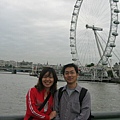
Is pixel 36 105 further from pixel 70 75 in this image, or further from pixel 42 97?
pixel 70 75

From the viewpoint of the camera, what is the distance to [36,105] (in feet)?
5.46

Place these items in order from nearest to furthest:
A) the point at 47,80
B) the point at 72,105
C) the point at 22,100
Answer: the point at 72,105, the point at 47,80, the point at 22,100

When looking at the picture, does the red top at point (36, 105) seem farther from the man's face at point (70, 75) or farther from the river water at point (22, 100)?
the river water at point (22, 100)

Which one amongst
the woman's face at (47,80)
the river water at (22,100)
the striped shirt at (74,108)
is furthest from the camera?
the river water at (22,100)

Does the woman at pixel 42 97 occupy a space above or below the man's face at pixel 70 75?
below

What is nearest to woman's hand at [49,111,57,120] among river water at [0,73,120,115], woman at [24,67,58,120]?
woman at [24,67,58,120]

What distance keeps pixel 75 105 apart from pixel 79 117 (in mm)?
82

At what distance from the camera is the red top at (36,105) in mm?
1630

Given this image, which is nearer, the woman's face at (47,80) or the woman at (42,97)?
the woman at (42,97)

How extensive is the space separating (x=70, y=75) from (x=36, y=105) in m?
0.32

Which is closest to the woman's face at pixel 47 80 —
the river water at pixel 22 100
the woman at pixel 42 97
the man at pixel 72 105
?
the woman at pixel 42 97

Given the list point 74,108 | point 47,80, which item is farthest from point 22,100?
point 74,108

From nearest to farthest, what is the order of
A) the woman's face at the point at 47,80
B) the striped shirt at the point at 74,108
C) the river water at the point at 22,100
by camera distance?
1. the striped shirt at the point at 74,108
2. the woman's face at the point at 47,80
3. the river water at the point at 22,100

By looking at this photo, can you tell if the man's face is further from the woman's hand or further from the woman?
the woman's hand
